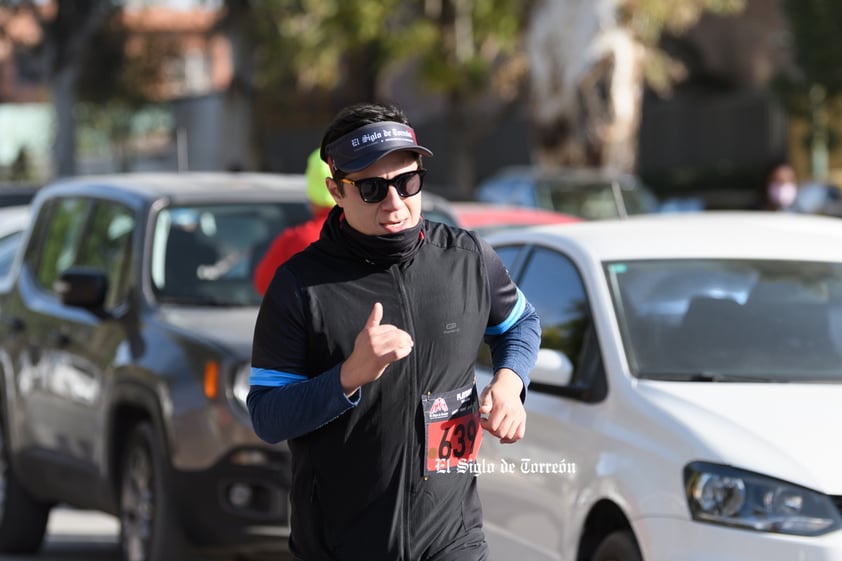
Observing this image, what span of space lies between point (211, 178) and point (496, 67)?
91.4ft

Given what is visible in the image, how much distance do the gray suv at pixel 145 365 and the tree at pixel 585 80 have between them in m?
11.8

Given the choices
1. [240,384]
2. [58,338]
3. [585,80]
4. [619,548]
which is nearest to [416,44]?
[585,80]

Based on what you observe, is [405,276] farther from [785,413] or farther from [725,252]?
[725,252]

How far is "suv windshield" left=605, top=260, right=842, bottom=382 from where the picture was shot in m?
5.83

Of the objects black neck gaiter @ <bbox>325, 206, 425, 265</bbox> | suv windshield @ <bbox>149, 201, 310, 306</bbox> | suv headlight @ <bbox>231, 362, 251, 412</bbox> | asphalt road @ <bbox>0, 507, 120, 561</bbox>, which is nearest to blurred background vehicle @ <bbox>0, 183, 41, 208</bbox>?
asphalt road @ <bbox>0, 507, 120, 561</bbox>

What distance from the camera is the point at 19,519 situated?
905 centimetres

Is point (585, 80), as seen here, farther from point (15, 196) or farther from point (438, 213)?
point (438, 213)

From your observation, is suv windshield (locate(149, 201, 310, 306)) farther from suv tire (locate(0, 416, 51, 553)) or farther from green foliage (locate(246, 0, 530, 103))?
green foliage (locate(246, 0, 530, 103))

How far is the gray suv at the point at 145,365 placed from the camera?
23.6 ft

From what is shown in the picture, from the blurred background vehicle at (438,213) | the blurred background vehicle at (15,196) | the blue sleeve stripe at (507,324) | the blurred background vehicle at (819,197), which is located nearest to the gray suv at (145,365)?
the blurred background vehicle at (438,213)

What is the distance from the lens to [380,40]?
3294cm

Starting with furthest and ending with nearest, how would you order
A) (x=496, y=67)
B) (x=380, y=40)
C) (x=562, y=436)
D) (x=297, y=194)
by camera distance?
(x=496, y=67) < (x=380, y=40) < (x=297, y=194) < (x=562, y=436)

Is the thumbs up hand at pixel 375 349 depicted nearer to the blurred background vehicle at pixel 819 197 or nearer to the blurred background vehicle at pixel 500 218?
the blurred background vehicle at pixel 500 218

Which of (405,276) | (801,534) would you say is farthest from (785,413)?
(405,276)
